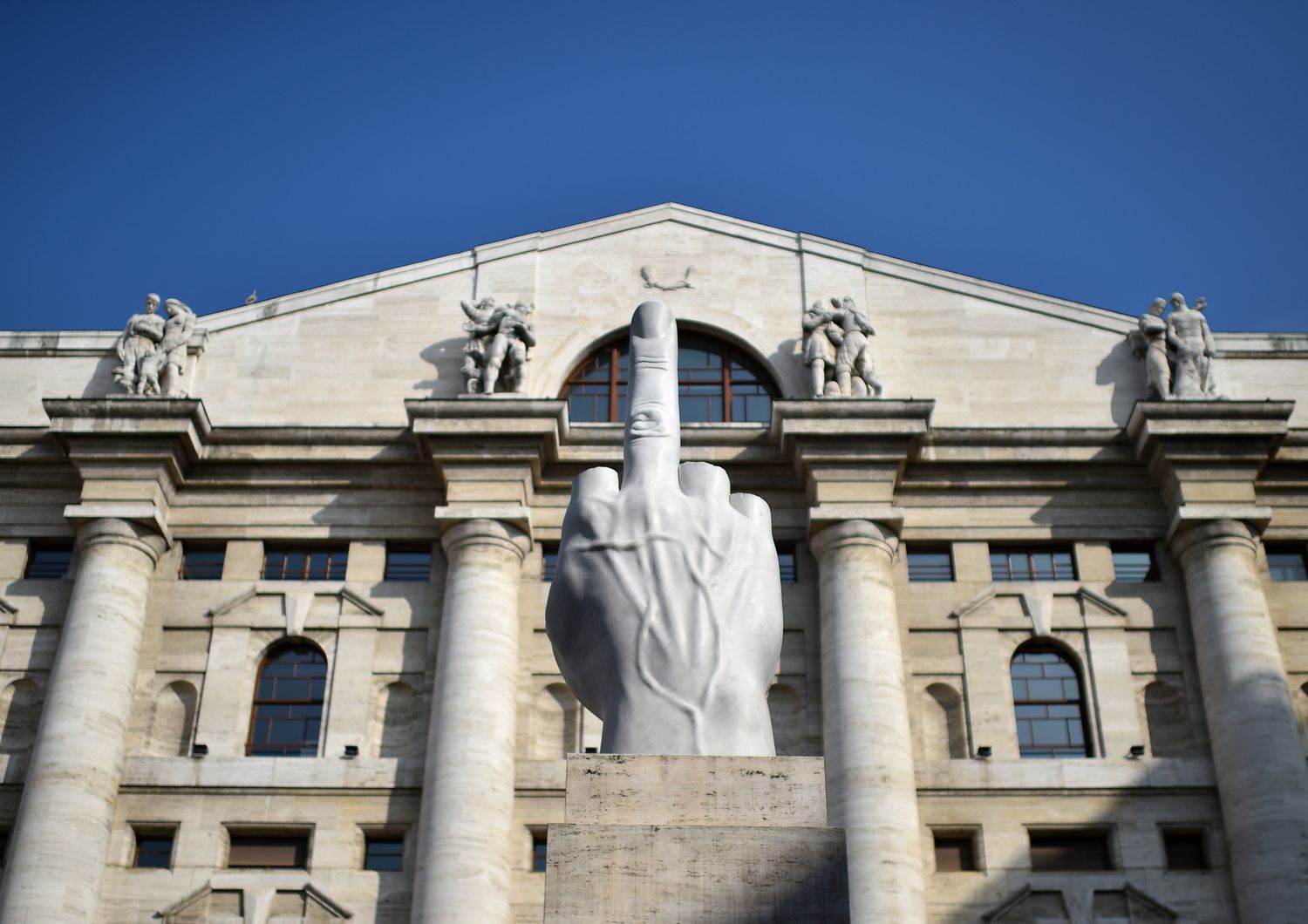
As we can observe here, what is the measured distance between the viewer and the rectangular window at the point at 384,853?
96.7 feet

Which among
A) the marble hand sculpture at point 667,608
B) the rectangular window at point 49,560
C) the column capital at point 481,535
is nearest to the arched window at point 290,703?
the column capital at point 481,535

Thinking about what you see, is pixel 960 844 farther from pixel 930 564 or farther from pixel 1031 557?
pixel 1031 557

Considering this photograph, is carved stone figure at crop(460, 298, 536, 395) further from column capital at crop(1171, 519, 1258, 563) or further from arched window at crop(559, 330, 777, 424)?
column capital at crop(1171, 519, 1258, 563)

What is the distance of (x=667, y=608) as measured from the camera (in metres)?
12.1

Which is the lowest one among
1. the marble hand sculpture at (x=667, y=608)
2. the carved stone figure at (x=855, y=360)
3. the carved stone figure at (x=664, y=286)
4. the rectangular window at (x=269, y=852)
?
the marble hand sculpture at (x=667, y=608)

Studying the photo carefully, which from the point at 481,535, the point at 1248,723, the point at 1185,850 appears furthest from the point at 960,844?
the point at 481,535

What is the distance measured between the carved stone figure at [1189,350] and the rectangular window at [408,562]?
50.5 ft

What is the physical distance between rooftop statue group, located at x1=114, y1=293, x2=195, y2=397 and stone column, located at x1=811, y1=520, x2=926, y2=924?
44.9ft

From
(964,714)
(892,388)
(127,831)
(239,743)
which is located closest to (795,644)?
(964,714)

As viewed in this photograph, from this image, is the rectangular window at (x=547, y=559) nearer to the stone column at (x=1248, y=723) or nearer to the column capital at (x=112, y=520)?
the column capital at (x=112, y=520)

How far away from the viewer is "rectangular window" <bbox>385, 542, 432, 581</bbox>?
108ft

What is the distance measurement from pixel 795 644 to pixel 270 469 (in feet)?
36.4

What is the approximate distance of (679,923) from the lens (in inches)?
420

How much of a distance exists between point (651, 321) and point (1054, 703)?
64.1 ft
